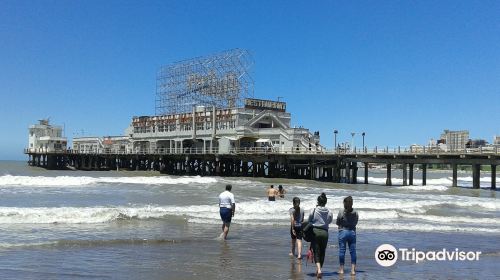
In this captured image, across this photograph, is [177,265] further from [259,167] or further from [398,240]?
[259,167]

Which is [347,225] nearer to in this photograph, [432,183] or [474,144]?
[474,144]

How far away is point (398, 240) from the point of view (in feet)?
45.4

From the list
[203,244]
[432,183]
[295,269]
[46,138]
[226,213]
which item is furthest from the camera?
[46,138]

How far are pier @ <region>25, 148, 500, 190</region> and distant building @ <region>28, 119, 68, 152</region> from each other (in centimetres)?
198

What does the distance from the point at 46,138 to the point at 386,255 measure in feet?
291

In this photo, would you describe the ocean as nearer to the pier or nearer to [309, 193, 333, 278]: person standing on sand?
[309, 193, 333, 278]: person standing on sand

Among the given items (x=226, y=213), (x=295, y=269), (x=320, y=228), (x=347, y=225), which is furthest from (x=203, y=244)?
(x=347, y=225)

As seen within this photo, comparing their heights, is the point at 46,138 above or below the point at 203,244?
above

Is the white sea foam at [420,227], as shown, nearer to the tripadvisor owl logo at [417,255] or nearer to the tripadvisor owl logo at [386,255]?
the tripadvisor owl logo at [417,255]

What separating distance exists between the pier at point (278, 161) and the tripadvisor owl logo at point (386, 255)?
31833mm

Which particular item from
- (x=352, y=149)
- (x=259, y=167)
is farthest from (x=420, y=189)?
(x=259, y=167)

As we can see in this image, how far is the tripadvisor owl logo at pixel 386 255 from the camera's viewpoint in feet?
34.9

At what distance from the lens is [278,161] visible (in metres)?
53.8

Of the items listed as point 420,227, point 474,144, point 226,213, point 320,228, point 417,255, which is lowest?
point 420,227
